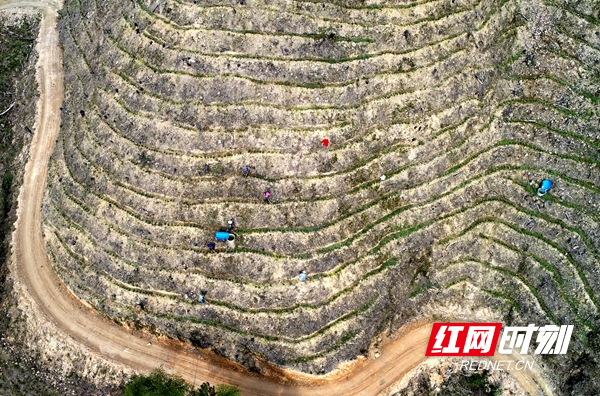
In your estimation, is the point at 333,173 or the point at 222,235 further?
the point at 333,173

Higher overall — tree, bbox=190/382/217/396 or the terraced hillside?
the terraced hillside

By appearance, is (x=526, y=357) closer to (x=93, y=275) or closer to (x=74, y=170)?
(x=93, y=275)

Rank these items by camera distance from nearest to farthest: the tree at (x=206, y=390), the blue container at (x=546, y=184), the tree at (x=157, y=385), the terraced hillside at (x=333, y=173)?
the tree at (x=206, y=390)
the tree at (x=157, y=385)
the terraced hillside at (x=333, y=173)
the blue container at (x=546, y=184)

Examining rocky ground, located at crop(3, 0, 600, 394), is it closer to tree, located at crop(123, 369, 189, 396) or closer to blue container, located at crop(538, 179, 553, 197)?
blue container, located at crop(538, 179, 553, 197)

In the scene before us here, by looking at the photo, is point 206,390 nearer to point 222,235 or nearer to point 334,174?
point 222,235

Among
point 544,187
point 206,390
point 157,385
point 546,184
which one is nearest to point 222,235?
point 206,390

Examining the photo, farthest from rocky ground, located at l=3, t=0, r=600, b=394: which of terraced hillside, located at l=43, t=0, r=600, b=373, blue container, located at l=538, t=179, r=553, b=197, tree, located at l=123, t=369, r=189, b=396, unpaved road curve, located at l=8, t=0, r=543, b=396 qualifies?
tree, located at l=123, t=369, r=189, b=396

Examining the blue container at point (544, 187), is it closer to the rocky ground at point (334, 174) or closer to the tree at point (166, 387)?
the rocky ground at point (334, 174)

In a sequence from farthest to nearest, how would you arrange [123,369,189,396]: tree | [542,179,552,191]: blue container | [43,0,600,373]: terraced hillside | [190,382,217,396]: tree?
[542,179,552,191]: blue container, [43,0,600,373]: terraced hillside, [123,369,189,396]: tree, [190,382,217,396]: tree

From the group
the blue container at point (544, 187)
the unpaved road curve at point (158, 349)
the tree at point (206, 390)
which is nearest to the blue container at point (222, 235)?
the unpaved road curve at point (158, 349)

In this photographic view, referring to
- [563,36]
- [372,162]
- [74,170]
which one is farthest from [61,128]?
[563,36]
